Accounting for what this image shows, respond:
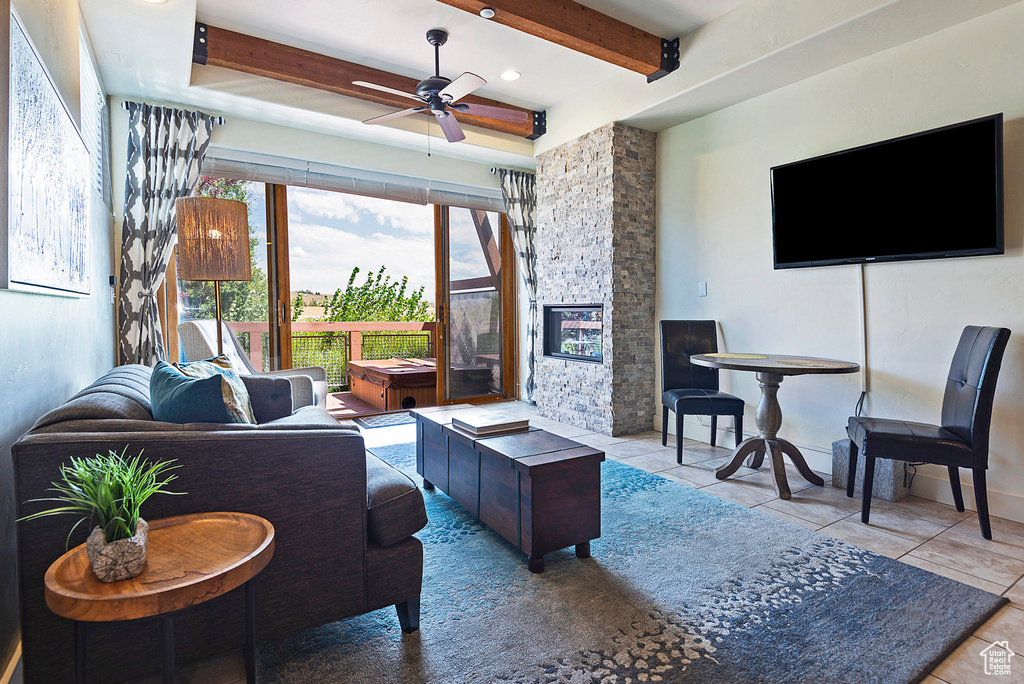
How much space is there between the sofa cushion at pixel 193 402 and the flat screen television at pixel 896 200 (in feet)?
11.1

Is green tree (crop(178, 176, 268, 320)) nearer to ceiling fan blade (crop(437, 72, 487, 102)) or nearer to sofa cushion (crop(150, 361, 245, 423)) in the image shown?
ceiling fan blade (crop(437, 72, 487, 102))

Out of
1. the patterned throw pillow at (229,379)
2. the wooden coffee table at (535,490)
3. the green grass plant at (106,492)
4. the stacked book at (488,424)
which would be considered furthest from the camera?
the stacked book at (488,424)

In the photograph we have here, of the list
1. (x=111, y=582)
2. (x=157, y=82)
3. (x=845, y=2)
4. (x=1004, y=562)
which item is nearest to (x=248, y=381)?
(x=111, y=582)

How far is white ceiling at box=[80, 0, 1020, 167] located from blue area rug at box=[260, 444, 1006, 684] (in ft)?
8.82

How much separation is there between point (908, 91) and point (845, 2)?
64 cm

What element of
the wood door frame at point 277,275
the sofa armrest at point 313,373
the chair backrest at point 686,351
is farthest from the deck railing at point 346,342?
the chair backrest at point 686,351

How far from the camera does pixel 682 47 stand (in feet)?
12.0

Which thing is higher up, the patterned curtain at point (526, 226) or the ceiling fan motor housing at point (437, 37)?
the ceiling fan motor housing at point (437, 37)

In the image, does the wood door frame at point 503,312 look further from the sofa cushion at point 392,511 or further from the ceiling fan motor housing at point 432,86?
the sofa cushion at point 392,511

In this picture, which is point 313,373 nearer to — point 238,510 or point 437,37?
point 437,37

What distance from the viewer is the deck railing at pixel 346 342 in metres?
6.95

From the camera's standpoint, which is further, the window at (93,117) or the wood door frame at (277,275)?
the wood door frame at (277,275)

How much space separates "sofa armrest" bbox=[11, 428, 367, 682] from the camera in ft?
3.98

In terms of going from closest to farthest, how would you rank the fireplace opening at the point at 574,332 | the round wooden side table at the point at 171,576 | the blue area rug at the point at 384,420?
1. the round wooden side table at the point at 171,576
2. the fireplace opening at the point at 574,332
3. the blue area rug at the point at 384,420
